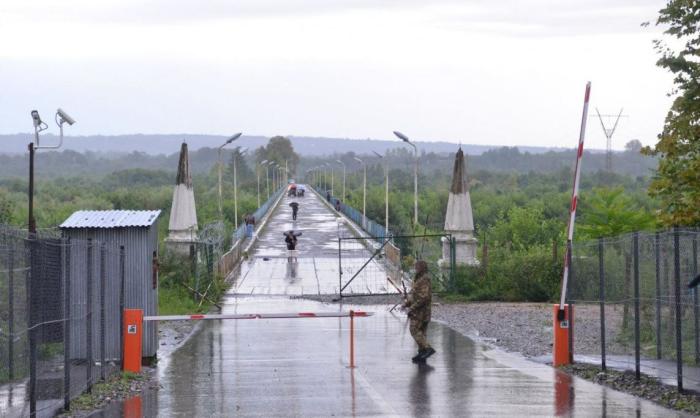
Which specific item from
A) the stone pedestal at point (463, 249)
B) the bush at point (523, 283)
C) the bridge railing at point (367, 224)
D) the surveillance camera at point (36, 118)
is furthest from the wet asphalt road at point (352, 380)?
the bridge railing at point (367, 224)

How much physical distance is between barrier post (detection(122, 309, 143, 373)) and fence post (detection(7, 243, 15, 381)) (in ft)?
19.5

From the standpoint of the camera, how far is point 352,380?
16.0 metres

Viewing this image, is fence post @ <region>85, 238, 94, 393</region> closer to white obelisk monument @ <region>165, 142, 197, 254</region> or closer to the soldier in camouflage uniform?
the soldier in camouflage uniform

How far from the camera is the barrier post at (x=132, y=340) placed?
16922 mm

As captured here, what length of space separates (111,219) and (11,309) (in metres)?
7.04

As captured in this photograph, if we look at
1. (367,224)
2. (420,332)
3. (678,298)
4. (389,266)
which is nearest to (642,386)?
(678,298)

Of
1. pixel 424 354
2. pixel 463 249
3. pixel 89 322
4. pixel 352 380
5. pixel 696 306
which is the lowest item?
pixel 352 380

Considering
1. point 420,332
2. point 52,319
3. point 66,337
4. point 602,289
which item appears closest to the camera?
point 52,319

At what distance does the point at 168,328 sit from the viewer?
24516mm

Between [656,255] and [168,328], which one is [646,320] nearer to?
[656,255]

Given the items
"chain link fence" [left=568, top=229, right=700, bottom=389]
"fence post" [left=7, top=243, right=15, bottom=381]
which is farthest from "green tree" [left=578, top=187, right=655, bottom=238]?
"fence post" [left=7, top=243, right=15, bottom=381]

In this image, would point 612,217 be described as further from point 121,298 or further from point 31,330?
point 31,330

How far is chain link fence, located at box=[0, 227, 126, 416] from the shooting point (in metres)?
10.9

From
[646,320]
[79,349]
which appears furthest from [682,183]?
[79,349]
